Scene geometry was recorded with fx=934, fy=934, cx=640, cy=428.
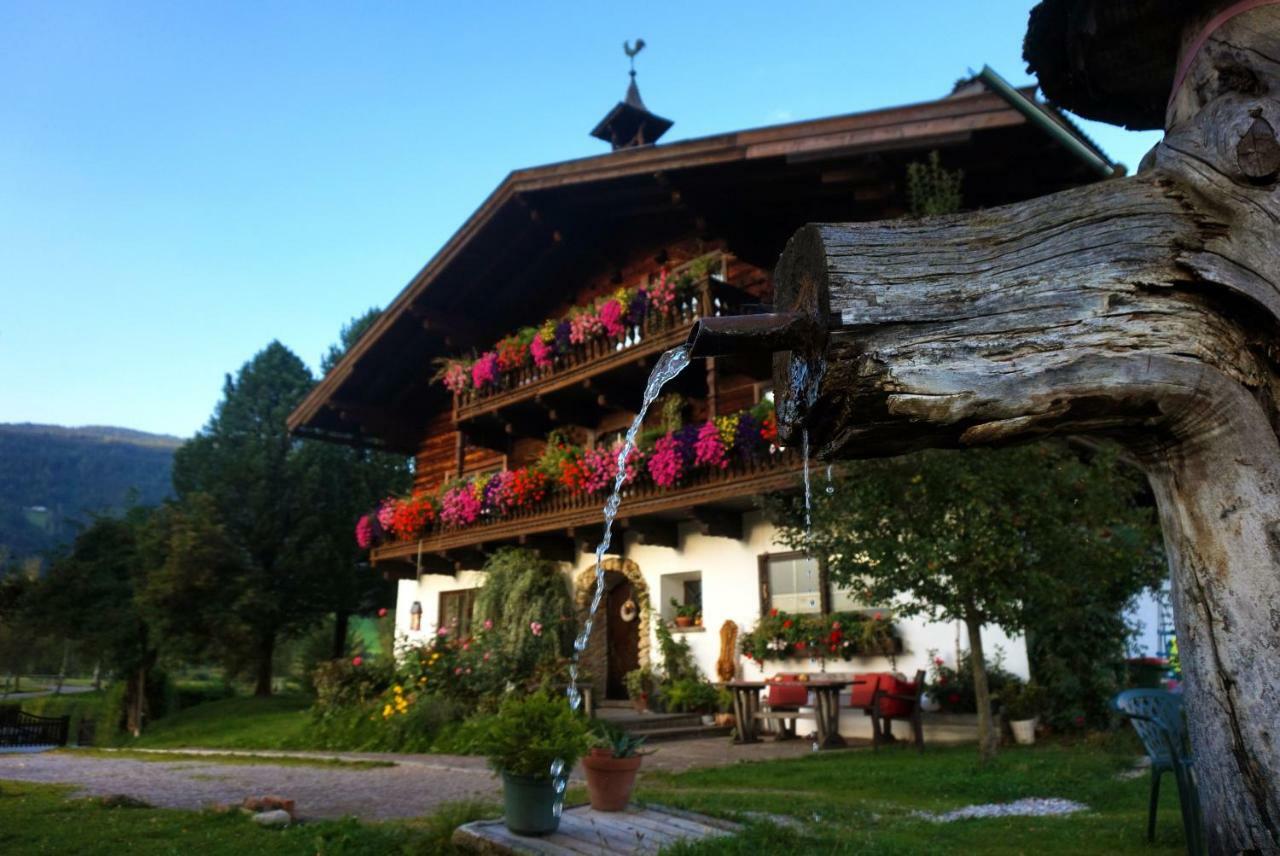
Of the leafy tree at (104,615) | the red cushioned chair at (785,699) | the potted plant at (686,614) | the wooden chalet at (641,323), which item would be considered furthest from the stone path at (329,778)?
the leafy tree at (104,615)

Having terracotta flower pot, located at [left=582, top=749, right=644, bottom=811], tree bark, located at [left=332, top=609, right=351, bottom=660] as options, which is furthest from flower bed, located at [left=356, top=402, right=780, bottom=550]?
tree bark, located at [left=332, top=609, right=351, bottom=660]

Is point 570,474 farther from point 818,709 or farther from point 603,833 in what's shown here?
point 603,833

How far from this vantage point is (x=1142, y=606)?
13.5 meters

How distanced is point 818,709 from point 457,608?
10.4m

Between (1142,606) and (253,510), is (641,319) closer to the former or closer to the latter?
(1142,606)

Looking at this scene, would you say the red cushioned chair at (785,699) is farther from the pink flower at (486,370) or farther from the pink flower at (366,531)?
the pink flower at (366,531)

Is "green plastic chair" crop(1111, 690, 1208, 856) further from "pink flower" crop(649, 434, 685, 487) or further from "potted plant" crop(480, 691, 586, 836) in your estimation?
"pink flower" crop(649, 434, 685, 487)

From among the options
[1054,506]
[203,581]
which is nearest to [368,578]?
[203,581]

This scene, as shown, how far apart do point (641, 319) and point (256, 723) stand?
11.6 meters

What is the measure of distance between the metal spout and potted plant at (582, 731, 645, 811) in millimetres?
4673

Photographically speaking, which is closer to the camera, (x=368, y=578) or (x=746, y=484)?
(x=746, y=484)

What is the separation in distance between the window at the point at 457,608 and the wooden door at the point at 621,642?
3539 mm

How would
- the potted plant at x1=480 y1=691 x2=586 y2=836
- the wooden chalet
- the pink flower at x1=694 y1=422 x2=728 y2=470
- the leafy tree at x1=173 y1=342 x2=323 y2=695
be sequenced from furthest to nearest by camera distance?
the leafy tree at x1=173 y1=342 x2=323 y2=695 < the pink flower at x1=694 y1=422 x2=728 y2=470 < the wooden chalet < the potted plant at x1=480 y1=691 x2=586 y2=836

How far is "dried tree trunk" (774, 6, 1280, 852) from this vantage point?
1549 mm
